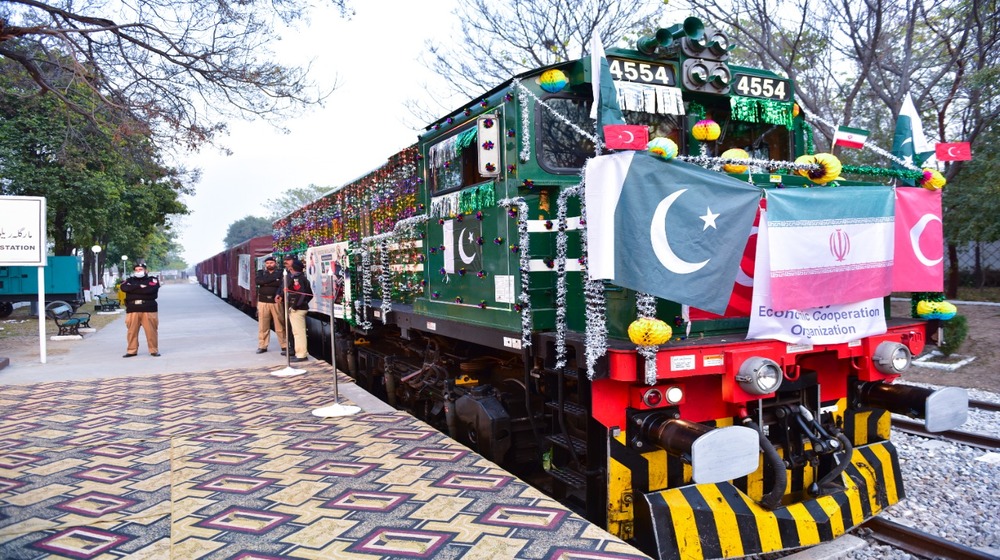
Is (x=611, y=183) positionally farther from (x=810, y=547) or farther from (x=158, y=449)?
(x=158, y=449)

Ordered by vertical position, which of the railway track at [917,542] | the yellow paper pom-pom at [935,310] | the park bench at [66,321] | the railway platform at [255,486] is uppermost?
the yellow paper pom-pom at [935,310]

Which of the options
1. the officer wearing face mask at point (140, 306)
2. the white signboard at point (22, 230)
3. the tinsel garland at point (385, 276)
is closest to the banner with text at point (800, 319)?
the tinsel garland at point (385, 276)

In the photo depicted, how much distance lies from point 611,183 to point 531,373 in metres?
1.66

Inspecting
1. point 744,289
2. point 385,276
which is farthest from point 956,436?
point 385,276

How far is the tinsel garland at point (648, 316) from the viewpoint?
12.0 feet

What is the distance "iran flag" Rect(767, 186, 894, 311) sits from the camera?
414 cm

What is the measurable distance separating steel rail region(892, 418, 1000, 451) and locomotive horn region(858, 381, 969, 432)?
2292 millimetres

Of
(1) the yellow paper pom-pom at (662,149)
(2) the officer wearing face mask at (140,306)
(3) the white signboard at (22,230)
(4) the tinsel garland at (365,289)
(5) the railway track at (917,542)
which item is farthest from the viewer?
(2) the officer wearing face mask at (140,306)

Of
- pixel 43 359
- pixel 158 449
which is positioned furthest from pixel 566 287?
pixel 43 359

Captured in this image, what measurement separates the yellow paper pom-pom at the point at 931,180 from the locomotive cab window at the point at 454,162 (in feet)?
11.4

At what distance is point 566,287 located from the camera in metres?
4.41

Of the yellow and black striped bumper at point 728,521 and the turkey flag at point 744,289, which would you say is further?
the turkey flag at point 744,289

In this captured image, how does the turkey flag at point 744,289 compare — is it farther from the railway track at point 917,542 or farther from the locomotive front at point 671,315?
the railway track at point 917,542

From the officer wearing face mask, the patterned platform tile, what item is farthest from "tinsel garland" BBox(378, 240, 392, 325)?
the officer wearing face mask
